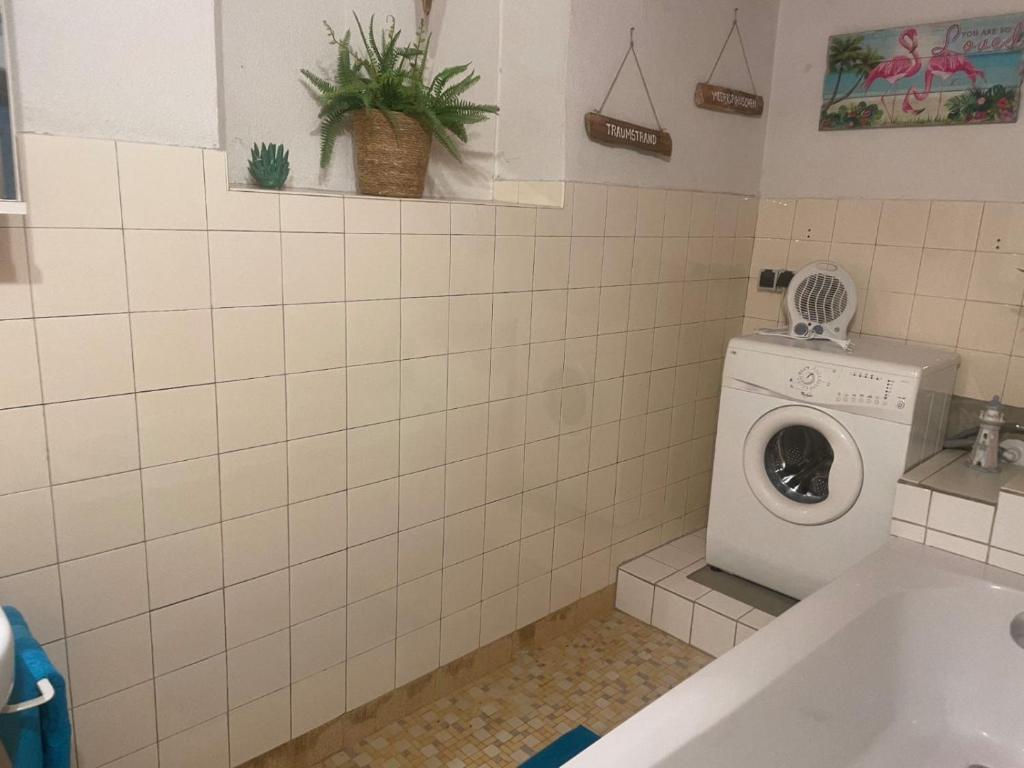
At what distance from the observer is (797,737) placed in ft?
5.36

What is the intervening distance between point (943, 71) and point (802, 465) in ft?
4.61

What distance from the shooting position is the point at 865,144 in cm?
277

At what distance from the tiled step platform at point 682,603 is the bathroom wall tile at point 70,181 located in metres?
2.03

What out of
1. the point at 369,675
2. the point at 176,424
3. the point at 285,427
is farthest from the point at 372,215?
the point at 369,675

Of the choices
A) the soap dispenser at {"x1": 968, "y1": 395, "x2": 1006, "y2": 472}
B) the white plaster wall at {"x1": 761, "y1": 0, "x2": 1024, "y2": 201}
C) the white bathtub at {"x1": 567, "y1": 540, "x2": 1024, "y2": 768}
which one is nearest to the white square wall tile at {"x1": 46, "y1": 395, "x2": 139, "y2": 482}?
the white bathtub at {"x1": 567, "y1": 540, "x2": 1024, "y2": 768}

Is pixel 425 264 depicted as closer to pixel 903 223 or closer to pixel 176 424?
pixel 176 424

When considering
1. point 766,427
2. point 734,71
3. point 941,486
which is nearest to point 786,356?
point 766,427

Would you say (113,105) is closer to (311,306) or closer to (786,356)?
(311,306)

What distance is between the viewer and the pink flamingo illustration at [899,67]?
261cm

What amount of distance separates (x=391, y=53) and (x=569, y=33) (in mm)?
585

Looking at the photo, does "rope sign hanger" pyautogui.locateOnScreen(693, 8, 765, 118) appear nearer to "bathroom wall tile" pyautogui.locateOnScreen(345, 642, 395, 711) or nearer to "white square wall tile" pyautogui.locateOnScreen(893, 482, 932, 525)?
"white square wall tile" pyautogui.locateOnScreen(893, 482, 932, 525)

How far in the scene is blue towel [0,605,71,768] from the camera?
120 centimetres

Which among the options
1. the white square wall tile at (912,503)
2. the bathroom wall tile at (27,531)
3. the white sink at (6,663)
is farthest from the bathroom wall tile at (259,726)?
the white square wall tile at (912,503)

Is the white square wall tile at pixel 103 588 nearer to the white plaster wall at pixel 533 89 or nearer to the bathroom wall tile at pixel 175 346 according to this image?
the bathroom wall tile at pixel 175 346
